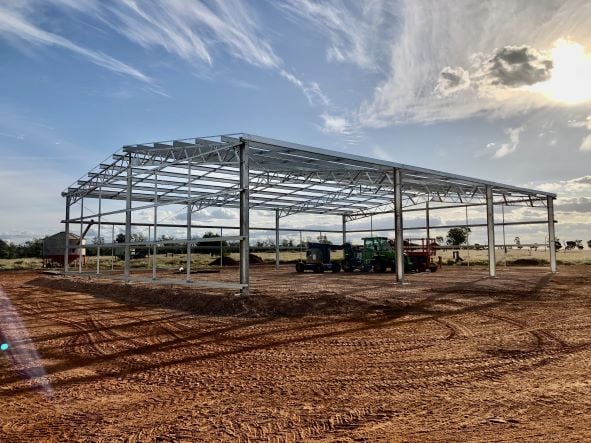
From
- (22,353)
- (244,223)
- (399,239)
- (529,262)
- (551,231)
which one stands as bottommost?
(22,353)

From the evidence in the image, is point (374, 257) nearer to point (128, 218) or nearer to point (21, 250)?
point (128, 218)

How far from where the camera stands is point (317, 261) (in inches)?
1101

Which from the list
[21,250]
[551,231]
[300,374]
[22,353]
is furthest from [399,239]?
[21,250]

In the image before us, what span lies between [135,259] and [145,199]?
16.5 m

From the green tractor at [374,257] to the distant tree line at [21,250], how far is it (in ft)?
126

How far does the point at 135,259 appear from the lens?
131ft

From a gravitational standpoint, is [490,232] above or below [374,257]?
above

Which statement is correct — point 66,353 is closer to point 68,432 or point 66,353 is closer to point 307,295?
point 68,432

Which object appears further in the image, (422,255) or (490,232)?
(422,255)

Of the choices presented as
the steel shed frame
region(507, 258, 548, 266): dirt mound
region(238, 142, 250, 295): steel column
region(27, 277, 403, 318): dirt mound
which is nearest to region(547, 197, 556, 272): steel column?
the steel shed frame

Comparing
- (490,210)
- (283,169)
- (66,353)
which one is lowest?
(66,353)

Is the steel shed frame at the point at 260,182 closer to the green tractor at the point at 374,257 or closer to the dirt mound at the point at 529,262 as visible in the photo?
the green tractor at the point at 374,257

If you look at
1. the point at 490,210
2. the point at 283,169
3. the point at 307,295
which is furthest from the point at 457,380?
the point at 490,210

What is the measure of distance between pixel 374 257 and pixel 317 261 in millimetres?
3792
